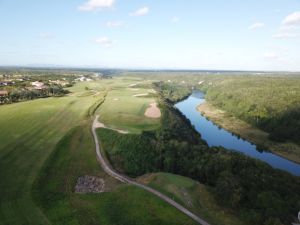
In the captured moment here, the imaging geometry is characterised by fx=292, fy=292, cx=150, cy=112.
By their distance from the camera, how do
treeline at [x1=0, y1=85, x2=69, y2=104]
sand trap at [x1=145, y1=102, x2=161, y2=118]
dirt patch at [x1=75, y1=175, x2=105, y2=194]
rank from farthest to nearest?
treeline at [x1=0, y1=85, x2=69, y2=104] → sand trap at [x1=145, y1=102, x2=161, y2=118] → dirt patch at [x1=75, y1=175, x2=105, y2=194]

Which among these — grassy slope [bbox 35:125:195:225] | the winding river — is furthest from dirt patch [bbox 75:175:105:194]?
the winding river

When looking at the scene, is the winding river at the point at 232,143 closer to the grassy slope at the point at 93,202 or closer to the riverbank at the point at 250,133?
the riverbank at the point at 250,133

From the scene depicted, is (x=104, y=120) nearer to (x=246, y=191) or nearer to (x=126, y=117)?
(x=126, y=117)

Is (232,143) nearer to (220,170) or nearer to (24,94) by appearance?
(220,170)

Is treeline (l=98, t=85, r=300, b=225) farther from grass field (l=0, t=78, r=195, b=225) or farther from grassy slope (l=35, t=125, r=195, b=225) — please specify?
grassy slope (l=35, t=125, r=195, b=225)

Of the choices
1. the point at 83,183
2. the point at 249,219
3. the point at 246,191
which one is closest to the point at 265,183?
the point at 246,191

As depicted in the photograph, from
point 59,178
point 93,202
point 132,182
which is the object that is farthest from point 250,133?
point 93,202
